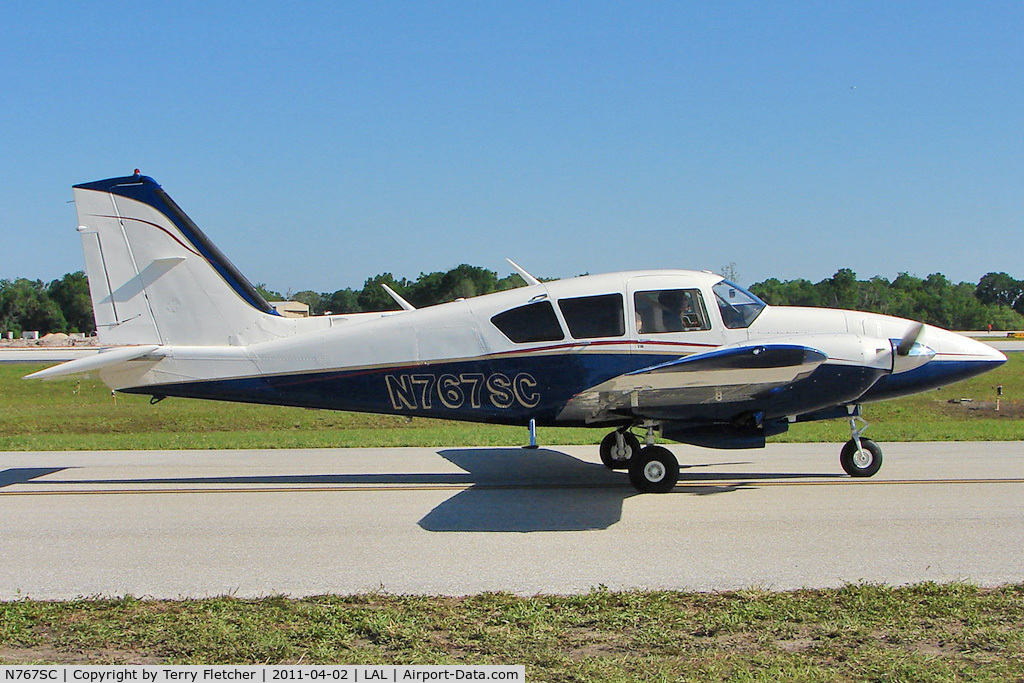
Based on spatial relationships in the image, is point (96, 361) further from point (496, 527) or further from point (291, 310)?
point (291, 310)

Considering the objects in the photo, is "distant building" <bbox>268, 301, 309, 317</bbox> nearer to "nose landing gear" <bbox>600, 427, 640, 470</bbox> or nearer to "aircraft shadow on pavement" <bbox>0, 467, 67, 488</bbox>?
"aircraft shadow on pavement" <bbox>0, 467, 67, 488</bbox>

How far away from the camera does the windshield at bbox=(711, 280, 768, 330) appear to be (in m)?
10.2

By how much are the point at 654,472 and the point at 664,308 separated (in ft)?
6.30

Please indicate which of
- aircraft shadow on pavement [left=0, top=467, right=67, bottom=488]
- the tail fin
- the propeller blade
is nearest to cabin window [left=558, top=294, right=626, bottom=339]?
the propeller blade

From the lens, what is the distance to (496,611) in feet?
18.4

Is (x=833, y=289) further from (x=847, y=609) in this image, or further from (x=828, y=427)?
(x=847, y=609)

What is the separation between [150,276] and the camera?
11070 mm

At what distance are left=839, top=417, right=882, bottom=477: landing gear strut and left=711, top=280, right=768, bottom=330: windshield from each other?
1944mm

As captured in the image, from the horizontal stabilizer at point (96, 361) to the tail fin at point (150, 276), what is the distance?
18 cm

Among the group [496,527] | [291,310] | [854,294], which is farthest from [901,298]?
[496,527]

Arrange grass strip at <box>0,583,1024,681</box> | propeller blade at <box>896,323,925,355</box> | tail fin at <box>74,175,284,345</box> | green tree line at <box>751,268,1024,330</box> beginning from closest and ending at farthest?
grass strip at <box>0,583,1024,681</box> < propeller blade at <box>896,323,925,355</box> < tail fin at <box>74,175,284,345</box> < green tree line at <box>751,268,1024,330</box>

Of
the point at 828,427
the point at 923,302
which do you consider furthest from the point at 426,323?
the point at 923,302

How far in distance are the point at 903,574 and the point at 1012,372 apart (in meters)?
34.0
